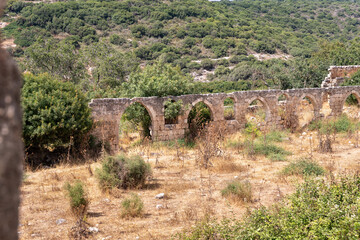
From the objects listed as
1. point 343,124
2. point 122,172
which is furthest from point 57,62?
point 343,124

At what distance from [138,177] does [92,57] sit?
62.2 ft

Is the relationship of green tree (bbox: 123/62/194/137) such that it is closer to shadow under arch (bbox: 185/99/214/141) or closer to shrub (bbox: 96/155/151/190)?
shadow under arch (bbox: 185/99/214/141)

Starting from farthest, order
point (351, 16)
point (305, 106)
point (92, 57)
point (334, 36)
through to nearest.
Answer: point (351, 16), point (334, 36), point (92, 57), point (305, 106)

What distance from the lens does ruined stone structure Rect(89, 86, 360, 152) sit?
44.6 ft

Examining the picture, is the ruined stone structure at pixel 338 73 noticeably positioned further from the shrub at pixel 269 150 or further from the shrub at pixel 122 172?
the shrub at pixel 122 172

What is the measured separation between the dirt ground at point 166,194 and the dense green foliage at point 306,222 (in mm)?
550

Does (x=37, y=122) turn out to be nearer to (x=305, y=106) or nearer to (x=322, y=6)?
(x=305, y=106)

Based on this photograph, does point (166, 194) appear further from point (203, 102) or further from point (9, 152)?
point (203, 102)

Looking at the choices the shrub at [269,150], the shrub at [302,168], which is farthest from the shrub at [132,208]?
the shrub at [269,150]

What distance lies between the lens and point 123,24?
164ft

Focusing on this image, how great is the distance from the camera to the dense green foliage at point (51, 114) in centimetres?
1095

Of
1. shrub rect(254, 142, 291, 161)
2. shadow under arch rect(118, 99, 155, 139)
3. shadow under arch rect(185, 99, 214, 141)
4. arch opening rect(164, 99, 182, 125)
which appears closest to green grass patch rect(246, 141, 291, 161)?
shrub rect(254, 142, 291, 161)

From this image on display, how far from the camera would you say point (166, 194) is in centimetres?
878

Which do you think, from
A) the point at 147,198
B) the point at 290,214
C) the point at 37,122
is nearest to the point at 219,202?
the point at 147,198
